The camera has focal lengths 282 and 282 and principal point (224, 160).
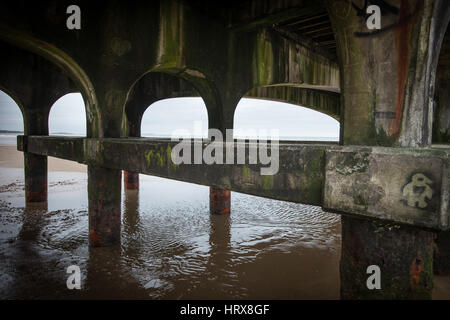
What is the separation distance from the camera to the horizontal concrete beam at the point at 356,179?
1791mm

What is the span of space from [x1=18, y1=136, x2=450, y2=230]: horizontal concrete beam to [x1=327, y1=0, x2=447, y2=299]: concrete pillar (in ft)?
0.78

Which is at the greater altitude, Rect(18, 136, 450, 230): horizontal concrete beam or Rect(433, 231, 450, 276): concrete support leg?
Rect(18, 136, 450, 230): horizontal concrete beam

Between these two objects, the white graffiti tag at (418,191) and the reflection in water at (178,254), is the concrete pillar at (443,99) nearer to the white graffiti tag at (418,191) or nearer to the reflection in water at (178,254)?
the reflection in water at (178,254)

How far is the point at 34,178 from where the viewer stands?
8648 millimetres

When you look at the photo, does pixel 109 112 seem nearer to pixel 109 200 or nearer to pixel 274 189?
pixel 109 200

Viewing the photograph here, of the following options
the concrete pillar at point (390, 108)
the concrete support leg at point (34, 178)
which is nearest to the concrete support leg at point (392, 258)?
the concrete pillar at point (390, 108)

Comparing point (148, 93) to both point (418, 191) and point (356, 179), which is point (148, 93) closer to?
point (356, 179)

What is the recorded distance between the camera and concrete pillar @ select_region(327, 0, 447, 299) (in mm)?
2094

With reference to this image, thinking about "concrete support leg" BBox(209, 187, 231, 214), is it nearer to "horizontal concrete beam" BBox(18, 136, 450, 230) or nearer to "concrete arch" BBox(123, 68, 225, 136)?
"horizontal concrete beam" BBox(18, 136, 450, 230)

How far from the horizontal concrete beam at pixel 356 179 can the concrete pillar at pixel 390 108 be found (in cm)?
24

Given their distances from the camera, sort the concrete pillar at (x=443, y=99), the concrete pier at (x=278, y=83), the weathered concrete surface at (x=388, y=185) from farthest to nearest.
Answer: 1. the concrete pillar at (x=443, y=99)
2. the concrete pier at (x=278, y=83)
3. the weathered concrete surface at (x=388, y=185)

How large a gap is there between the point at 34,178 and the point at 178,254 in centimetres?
619

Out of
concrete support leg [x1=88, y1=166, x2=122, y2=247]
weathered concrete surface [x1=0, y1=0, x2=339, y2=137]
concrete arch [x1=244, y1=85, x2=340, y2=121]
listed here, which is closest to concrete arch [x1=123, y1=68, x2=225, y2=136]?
concrete arch [x1=244, y1=85, x2=340, y2=121]
